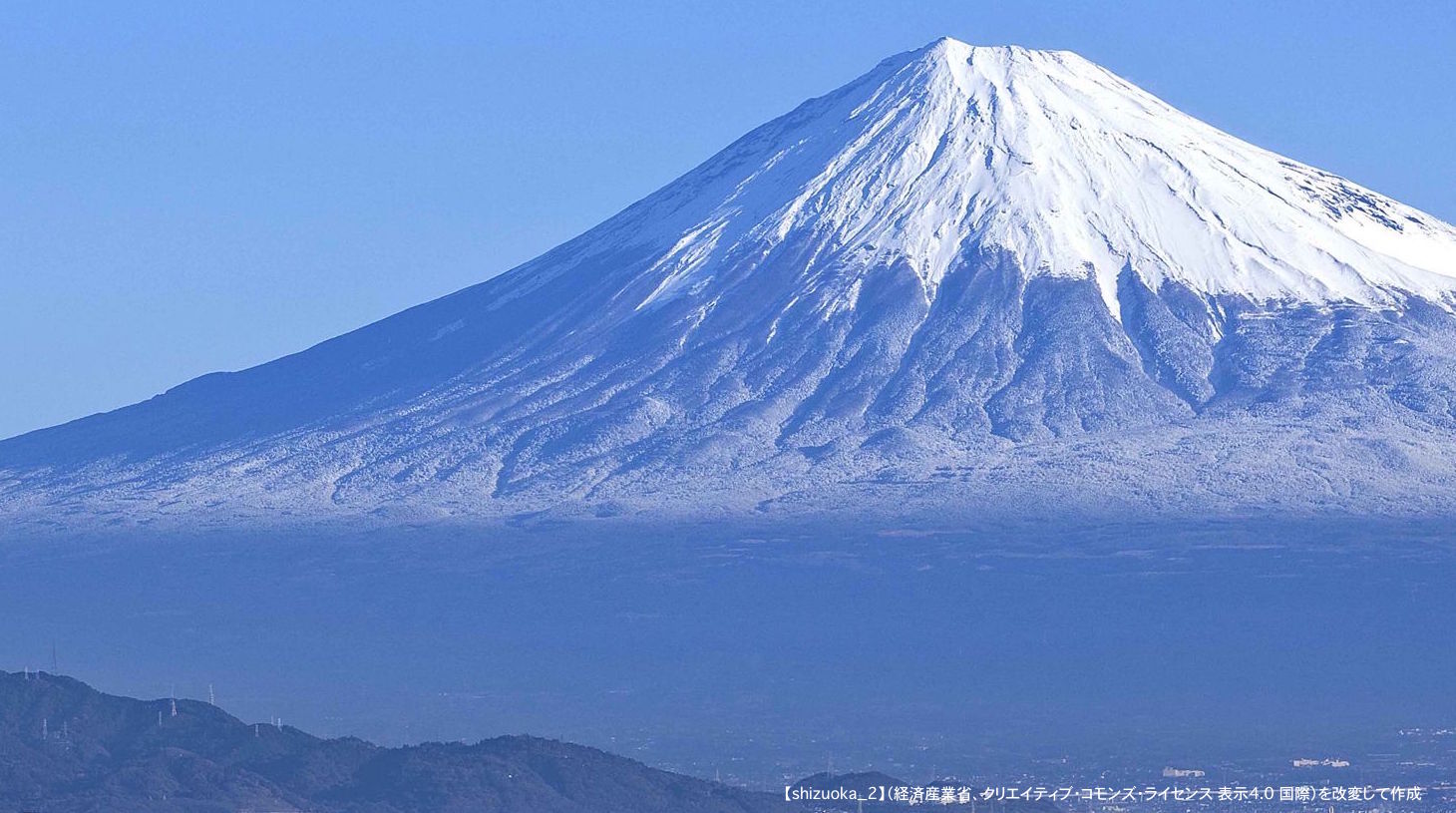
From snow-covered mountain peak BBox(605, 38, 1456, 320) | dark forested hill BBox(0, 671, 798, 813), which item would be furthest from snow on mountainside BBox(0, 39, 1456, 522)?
dark forested hill BBox(0, 671, 798, 813)

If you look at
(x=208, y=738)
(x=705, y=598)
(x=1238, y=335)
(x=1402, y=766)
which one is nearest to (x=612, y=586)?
(x=705, y=598)

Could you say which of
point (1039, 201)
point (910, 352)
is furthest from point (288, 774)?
point (1039, 201)

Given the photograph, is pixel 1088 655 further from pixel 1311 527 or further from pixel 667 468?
pixel 667 468

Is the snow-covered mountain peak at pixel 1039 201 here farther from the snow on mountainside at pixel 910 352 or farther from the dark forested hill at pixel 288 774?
the dark forested hill at pixel 288 774

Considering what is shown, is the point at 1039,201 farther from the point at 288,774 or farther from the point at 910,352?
the point at 288,774

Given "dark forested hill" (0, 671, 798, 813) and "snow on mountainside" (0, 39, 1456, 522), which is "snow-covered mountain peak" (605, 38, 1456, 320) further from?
"dark forested hill" (0, 671, 798, 813)

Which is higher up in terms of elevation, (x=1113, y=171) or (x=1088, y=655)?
(x=1113, y=171)

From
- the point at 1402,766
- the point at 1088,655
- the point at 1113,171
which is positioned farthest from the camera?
the point at 1113,171

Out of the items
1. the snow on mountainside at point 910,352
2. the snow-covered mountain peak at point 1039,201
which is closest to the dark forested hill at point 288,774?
the snow on mountainside at point 910,352
